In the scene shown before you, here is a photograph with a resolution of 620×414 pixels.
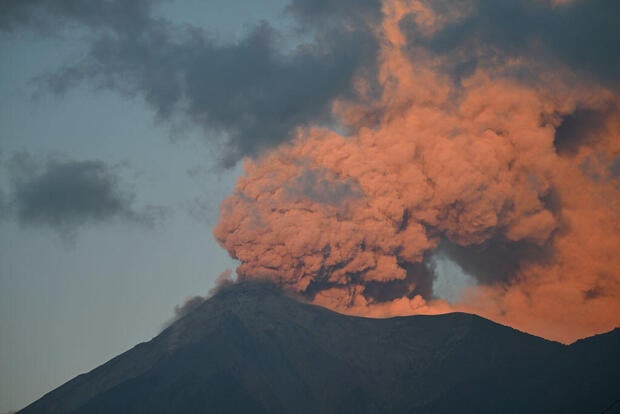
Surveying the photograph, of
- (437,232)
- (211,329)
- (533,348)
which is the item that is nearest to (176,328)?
(211,329)

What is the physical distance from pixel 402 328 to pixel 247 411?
683 inches

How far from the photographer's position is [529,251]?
90375mm

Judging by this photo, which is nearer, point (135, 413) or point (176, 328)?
point (135, 413)

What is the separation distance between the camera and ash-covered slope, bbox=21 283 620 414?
283 ft

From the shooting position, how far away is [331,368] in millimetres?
90000

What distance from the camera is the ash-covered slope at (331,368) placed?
86238 millimetres

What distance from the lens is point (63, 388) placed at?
93438 mm

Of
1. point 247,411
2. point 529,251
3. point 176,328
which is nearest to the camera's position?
point 247,411

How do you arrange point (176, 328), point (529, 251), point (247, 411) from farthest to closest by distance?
point (176, 328), point (529, 251), point (247, 411)

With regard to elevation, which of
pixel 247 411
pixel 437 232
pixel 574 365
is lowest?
pixel 574 365

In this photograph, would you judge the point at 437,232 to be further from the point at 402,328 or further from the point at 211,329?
the point at 211,329

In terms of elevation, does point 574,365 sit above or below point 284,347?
below

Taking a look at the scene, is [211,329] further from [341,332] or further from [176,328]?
[341,332]

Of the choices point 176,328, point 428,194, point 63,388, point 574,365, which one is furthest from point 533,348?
point 63,388
